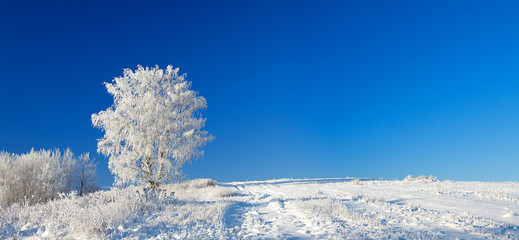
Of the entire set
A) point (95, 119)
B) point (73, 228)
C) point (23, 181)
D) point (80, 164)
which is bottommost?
point (73, 228)

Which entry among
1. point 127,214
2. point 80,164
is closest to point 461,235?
point 127,214

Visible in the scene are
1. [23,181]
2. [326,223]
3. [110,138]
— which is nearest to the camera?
[326,223]

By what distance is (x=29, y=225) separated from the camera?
833 centimetres

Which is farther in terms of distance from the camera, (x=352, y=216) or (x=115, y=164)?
(x=115, y=164)

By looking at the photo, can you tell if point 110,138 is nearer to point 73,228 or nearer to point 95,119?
point 95,119

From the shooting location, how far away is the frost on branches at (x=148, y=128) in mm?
17938

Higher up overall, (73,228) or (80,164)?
(80,164)

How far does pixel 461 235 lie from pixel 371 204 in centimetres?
672

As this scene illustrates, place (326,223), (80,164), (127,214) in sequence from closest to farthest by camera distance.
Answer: (326,223)
(127,214)
(80,164)

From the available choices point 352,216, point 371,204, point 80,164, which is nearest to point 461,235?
point 352,216

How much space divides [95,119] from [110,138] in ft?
5.46

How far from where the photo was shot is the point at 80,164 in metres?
25.9

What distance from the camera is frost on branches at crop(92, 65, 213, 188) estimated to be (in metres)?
17.9

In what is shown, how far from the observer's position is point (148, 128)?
704 inches
